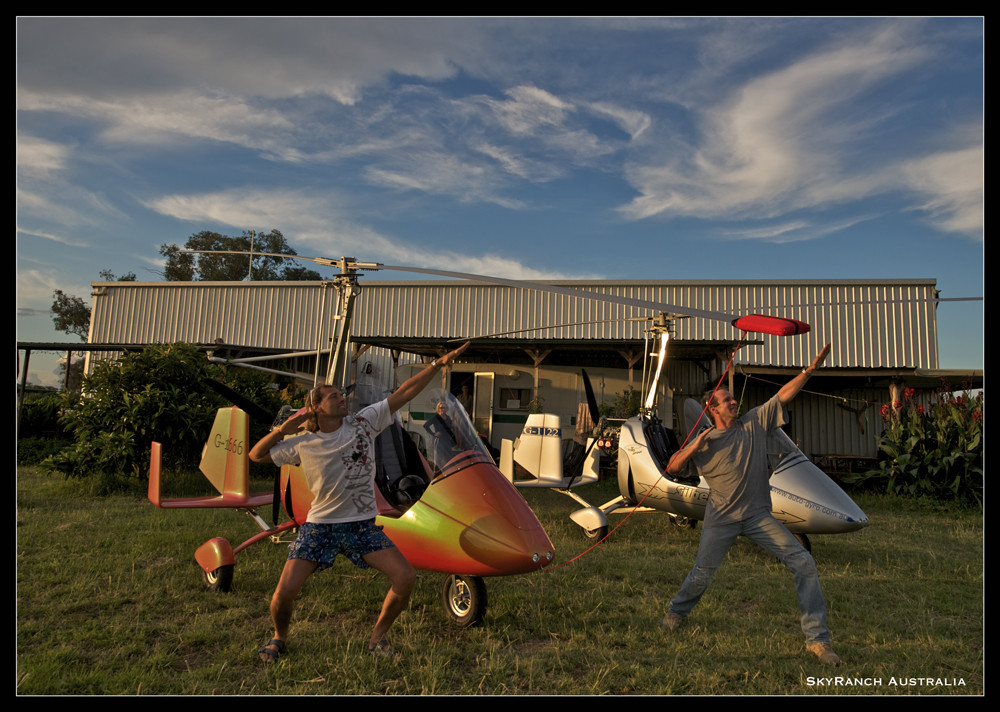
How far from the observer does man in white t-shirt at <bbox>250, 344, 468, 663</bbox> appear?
3609mm

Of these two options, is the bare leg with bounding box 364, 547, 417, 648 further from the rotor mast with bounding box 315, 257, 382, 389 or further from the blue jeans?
the blue jeans

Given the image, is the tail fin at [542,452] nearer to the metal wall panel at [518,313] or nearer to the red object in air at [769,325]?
the red object in air at [769,325]

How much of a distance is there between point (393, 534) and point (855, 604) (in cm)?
370

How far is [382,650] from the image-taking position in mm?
3805

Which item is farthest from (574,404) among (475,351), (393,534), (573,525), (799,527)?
(393,534)

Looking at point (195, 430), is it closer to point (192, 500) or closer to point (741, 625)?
point (192, 500)

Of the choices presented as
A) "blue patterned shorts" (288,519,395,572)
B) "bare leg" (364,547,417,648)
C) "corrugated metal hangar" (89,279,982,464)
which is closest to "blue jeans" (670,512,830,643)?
"bare leg" (364,547,417,648)

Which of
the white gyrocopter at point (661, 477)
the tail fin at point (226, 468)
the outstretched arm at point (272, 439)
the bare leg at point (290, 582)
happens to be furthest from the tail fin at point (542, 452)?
the outstretched arm at point (272, 439)

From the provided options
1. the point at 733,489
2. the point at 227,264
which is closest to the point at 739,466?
the point at 733,489

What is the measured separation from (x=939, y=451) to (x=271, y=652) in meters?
11.3

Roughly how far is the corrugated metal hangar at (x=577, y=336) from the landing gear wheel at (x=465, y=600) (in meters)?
9.12

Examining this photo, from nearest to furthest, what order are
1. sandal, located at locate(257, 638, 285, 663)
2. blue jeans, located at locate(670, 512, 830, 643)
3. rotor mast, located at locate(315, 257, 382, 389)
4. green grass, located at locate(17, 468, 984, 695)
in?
1. green grass, located at locate(17, 468, 984, 695)
2. sandal, located at locate(257, 638, 285, 663)
3. blue jeans, located at locate(670, 512, 830, 643)
4. rotor mast, located at locate(315, 257, 382, 389)

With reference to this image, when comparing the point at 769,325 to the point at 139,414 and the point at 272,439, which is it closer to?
the point at 272,439

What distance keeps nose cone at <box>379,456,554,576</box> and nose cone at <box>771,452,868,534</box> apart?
132 inches
